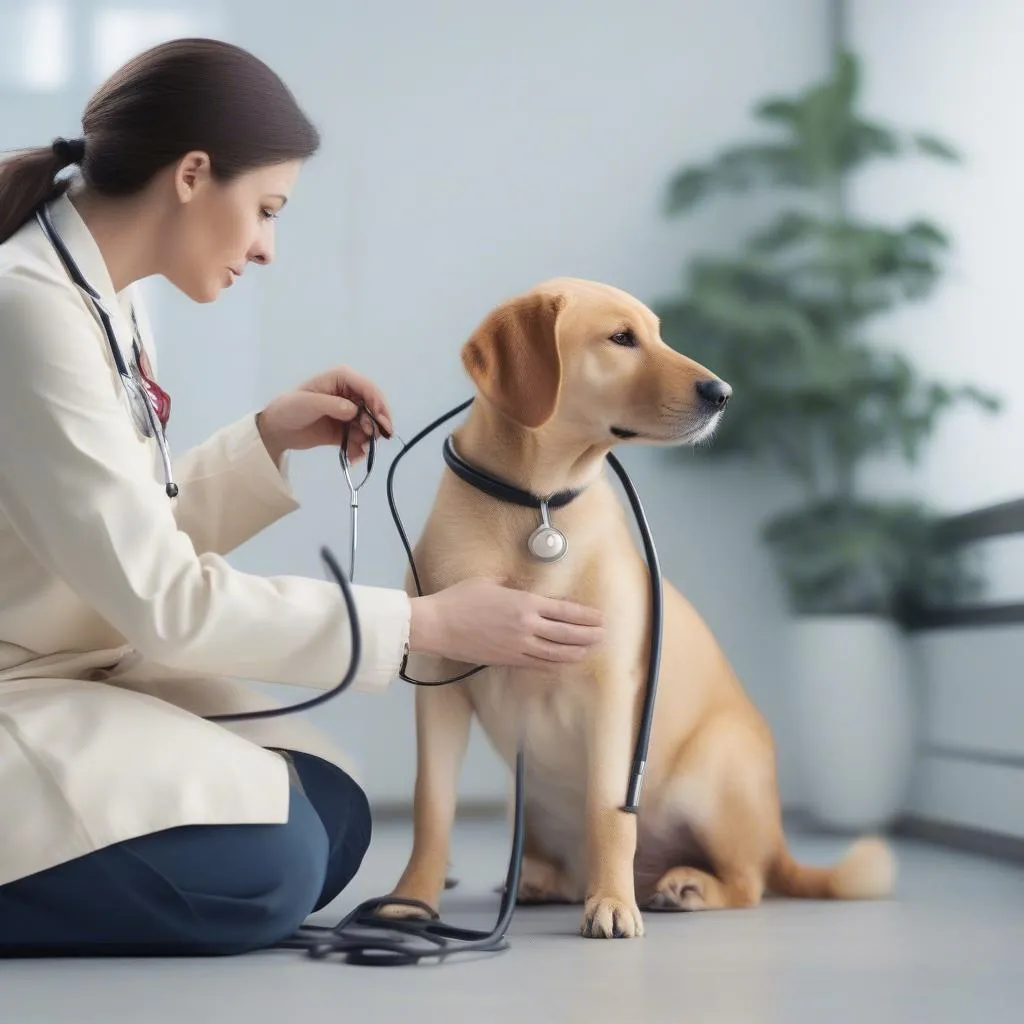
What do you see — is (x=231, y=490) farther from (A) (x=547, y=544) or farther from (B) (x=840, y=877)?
(B) (x=840, y=877)

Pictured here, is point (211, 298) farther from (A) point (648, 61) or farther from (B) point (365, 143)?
(A) point (648, 61)

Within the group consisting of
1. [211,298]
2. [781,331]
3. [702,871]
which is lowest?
[702,871]

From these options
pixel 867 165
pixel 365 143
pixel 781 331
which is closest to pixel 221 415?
pixel 365 143

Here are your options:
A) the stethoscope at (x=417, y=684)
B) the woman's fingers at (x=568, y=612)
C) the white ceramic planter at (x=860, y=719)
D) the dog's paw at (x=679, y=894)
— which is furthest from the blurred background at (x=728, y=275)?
the woman's fingers at (x=568, y=612)

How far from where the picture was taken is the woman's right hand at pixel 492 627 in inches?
56.4

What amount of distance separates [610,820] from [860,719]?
6.40 feet

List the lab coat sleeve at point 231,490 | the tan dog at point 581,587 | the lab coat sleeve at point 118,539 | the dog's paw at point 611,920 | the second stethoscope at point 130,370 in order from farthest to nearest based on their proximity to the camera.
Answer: the lab coat sleeve at point 231,490 → the tan dog at point 581,587 → the dog's paw at point 611,920 → the second stethoscope at point 130,370 → the lab coat sleeve at point 118,539

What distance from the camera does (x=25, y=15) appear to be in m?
3.59

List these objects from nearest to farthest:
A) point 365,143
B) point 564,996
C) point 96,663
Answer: point 564,996 → point 96,663 → point 365,143

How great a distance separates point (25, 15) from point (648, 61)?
5.73 feet

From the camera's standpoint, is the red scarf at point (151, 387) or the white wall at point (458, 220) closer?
the red scarf at point (151, 387)

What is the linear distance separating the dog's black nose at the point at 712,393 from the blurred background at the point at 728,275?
1.76 meters

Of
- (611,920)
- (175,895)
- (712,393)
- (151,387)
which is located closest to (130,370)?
(151,387)

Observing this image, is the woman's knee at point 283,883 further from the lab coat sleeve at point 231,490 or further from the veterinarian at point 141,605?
the lab coat sleeve at point 231,490
